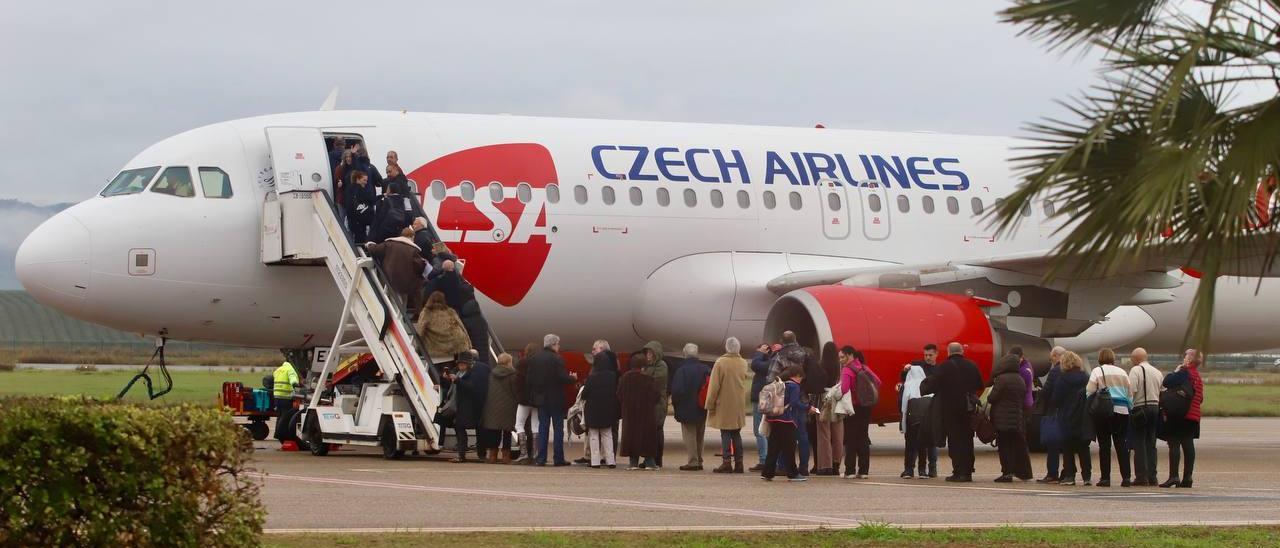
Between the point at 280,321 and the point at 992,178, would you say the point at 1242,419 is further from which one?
the point at 280,321


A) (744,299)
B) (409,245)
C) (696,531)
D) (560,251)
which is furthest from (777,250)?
→ (696,531)

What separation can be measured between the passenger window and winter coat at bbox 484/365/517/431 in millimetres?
3813

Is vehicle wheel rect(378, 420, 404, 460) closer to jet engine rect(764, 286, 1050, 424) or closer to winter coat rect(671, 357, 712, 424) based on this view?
winter coat rect(671, 357, 712, 424)

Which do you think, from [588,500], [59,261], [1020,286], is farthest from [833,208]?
[59,261]

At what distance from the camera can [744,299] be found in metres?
20.7

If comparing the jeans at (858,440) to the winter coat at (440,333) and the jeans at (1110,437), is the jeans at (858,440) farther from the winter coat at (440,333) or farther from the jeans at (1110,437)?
the winter coat at (440,333)

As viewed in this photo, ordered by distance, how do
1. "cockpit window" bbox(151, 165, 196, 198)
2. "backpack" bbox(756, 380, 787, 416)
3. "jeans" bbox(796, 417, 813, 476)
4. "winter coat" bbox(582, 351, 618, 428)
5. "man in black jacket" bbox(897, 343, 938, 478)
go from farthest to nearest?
1. "cockpit window" bbox(151, 165, 196, 198)
2. "winter coat" bbox(582, 351, 618, 428)
3. "man in black jacket" bbox(897, 343, 938, 478)
4. "jeans" bbox(796, 417, 813, 476)
5. "backpack" bbox(756, 380, 787, 416)

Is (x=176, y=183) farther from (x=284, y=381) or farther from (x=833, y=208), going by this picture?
(x=833, y=208)

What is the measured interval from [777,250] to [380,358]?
19.5ft

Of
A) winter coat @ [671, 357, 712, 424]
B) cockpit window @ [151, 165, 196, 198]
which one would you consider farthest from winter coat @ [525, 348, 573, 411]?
cockpit window @ [151, 165, 196, 198]

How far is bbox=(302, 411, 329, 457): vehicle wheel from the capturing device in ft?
60.2

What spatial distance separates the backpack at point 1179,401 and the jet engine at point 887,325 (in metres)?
3.45

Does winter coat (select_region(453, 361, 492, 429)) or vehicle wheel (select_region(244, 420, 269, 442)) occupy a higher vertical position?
winter coat (select_region(453, 361, 492, 429))

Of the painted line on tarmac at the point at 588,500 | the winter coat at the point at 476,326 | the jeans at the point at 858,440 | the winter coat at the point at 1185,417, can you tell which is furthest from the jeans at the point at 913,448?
the winter coat at the point at 476,326
